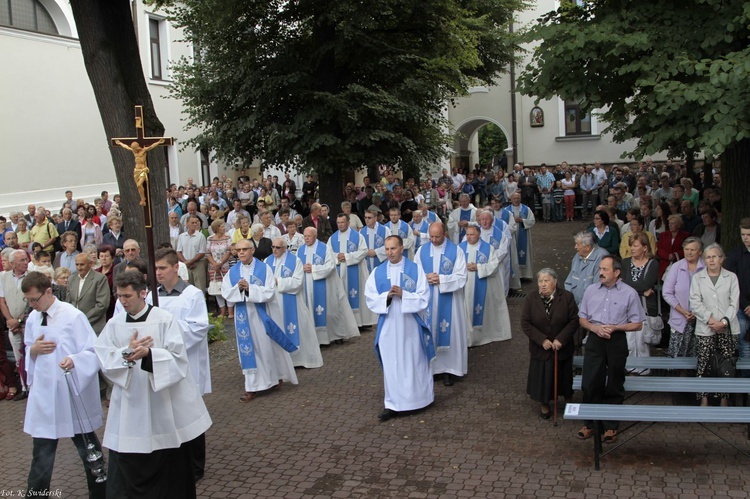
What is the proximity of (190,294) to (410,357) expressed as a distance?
2.55 meters

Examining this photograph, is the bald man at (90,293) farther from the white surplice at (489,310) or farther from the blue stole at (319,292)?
the white surplice at (489,310)

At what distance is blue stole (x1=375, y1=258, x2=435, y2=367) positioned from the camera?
27.4 feet

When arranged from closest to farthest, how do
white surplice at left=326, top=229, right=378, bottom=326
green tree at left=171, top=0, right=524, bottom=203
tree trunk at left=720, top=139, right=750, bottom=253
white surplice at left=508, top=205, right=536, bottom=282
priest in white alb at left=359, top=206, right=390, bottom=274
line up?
tree trunk at left=720, top=139, right=750, bottom=253, white surplice at left=326, top=229, right=378, bottom=326, priest in white alb at left=359, top=206, right=390, bottom=274, white surplice at left=508, top=205, right=536, bottom=282, green tree at left=171, top=0, right=524, bottom=203

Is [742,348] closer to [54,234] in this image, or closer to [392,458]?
[392,458]

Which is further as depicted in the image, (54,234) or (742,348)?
(54,234)

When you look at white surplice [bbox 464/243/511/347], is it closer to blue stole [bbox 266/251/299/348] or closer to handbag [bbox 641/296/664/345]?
blue stole [bbox 266/251/299/348]

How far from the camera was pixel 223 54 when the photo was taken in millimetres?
16828

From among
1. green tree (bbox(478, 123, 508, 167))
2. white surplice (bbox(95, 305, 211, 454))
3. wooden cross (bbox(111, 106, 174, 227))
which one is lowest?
white surplice (bbox(95, 305, 211, 454))

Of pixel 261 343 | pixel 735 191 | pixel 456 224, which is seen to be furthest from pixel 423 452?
pixel 456 224

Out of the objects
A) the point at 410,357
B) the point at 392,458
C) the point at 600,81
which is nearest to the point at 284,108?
the point at 600,81

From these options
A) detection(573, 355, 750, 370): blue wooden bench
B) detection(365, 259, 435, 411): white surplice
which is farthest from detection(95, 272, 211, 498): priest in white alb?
detection(573, 355, 750, 370): blue wooden bench

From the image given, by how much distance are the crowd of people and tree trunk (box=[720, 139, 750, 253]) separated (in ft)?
1.98

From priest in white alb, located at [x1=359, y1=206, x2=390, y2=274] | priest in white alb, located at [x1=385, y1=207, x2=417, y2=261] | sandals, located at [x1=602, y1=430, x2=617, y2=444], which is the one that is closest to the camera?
sandals, located at [x1=602, y1=430, x2=617, y2=444]

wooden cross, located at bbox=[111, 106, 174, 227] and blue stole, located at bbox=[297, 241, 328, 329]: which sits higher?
wooden cross, located at bbox=[111, 106, 174, 227]
